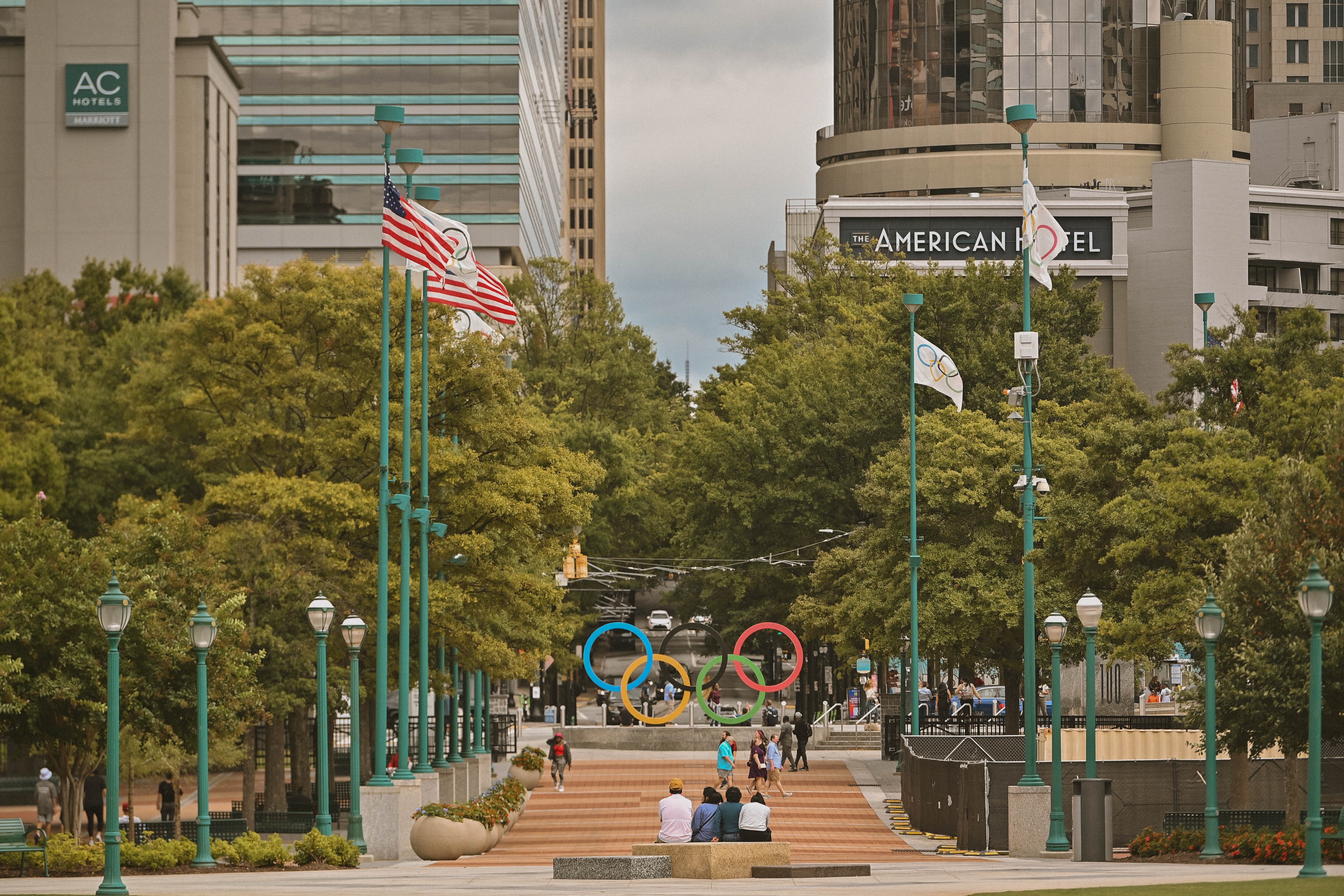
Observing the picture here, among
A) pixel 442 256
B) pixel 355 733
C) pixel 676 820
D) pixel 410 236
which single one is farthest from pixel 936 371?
pixel 676 820

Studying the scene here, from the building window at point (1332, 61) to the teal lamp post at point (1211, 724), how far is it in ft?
443

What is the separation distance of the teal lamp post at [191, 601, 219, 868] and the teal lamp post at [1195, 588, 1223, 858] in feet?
45.5

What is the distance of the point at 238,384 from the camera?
1597 inches

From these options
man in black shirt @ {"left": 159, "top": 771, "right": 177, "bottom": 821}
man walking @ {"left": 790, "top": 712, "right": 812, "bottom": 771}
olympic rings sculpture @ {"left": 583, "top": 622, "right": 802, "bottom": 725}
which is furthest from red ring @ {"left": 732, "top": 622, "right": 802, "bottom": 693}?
man in black shirt @ {"left": 159, "top": 771, "right": 177, "bottom": 821}

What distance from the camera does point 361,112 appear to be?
120 metres

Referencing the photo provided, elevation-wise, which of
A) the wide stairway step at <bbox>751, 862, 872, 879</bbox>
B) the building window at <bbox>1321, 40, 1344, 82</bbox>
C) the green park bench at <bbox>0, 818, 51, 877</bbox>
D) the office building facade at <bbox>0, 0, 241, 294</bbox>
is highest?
the building window at <bbox>1321, 40, 1344, 82</bbox>

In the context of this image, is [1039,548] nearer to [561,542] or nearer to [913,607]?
[913,607]

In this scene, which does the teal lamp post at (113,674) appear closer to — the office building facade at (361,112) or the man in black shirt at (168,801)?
the man in black shirt at (168,801)

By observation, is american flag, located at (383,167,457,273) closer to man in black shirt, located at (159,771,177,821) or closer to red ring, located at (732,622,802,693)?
man in black shirt, located at (159,771,177,821)

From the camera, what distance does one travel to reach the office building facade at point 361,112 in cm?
11800

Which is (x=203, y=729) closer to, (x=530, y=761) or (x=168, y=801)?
(x=168, y=801)

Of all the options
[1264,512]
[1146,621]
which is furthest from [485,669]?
[1264,512]

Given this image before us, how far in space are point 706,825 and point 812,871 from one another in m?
1.85

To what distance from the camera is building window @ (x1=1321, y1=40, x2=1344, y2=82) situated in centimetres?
14825
